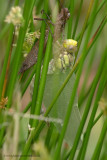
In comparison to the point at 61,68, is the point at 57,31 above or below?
above

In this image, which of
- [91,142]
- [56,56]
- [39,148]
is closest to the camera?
[39,148]

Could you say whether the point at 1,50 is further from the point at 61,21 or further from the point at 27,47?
the point at 61,21

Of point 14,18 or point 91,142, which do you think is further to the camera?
point 91,142

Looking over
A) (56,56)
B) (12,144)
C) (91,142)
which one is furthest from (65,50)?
(91,142)

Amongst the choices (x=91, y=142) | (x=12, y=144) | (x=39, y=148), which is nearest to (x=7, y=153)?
(x=12, y=144)

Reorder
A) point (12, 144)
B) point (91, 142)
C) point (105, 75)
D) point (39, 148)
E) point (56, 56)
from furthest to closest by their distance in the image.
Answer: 1. point (91, 142)
2. point (56, 56)
3. point (105, 75)
4. point (12, 144)
5. point (39, 148)

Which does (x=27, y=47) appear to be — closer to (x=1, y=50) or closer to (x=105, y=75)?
(x=1, y=50)

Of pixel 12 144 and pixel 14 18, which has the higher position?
pixel 14 18

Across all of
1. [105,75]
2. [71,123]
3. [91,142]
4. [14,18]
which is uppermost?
[14,18]

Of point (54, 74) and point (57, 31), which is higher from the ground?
point (57, 31)
